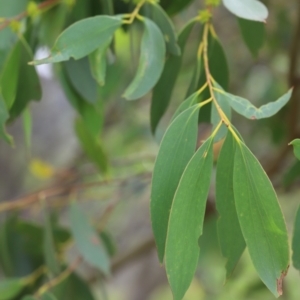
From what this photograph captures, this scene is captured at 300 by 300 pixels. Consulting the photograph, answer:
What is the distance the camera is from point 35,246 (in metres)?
0.93

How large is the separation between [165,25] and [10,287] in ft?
1.60

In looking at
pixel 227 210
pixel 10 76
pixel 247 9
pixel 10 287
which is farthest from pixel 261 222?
pixel 10 287

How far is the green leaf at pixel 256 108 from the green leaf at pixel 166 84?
5.9 inches

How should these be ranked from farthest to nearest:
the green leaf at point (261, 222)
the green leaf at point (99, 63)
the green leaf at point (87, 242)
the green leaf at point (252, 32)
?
the green leaf at point (87, 242), the green leaf at point (252, 32), the green leaf at point (99, 63), the green leaf at point (261, 222)

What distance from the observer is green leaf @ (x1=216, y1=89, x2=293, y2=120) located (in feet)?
1.46

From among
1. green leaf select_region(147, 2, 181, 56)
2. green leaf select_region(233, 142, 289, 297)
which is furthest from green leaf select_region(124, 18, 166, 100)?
green leaf select_region(233, 142, 289, 297)

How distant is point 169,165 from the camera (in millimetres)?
461

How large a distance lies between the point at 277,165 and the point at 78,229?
50 cm

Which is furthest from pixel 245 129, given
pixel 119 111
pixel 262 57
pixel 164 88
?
pixel 164 88

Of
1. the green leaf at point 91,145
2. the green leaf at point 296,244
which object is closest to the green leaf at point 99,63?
the green leaf at point 296,244

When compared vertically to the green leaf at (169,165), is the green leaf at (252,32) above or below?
above

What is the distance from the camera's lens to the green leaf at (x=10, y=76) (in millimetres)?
600

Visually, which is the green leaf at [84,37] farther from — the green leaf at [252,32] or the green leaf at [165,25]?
the green leaf at [252,32]

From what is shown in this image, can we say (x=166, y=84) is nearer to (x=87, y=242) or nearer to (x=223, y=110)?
(x=223, y=110)
